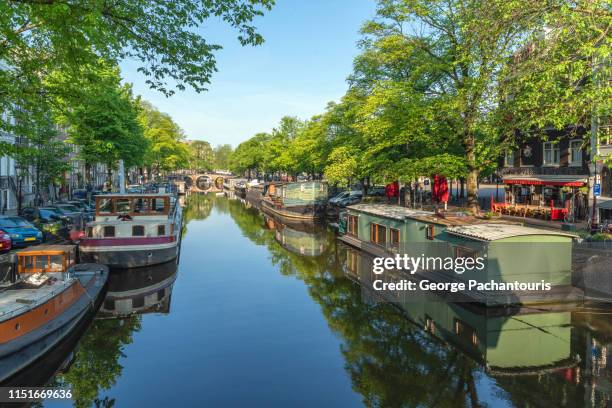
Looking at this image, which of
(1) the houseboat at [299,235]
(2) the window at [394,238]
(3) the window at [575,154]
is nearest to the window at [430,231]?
(2) the window at [394,238]

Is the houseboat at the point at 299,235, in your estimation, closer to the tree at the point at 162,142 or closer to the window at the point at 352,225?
the window at the point at 352,225

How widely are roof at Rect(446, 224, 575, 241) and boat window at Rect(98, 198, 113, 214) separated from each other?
→ 66.6 feet

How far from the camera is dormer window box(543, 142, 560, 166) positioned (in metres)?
38.9

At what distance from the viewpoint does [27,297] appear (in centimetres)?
1496

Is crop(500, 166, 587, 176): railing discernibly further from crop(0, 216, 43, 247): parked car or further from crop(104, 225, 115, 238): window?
crop(0, 216, 43, 247): parked car

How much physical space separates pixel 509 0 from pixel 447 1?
14.0 meters

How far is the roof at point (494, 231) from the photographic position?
1850 centimetres

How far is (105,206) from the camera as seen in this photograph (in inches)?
1121

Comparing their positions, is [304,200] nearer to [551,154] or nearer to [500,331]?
[551,154]

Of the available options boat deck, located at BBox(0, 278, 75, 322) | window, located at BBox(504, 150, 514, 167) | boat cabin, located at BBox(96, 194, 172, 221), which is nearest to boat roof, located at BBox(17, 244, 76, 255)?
boat deck, located at BBox(0, 278, 75, 322)

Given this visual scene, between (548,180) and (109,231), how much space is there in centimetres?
3431

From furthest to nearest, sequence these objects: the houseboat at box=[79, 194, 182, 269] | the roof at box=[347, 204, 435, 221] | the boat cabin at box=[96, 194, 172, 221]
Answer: the boat cabin at box=[96, 194, 172, 221] < the roof at box=[347, 204, 435, 221] < the houseboat at box=[79, 194, 182, 269]

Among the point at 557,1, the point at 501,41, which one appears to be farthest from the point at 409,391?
the point at 501,41

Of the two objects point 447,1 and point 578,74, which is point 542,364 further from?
point 447,1
